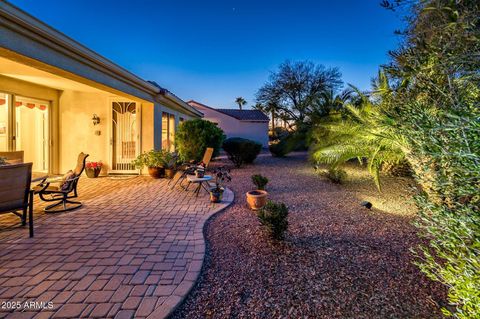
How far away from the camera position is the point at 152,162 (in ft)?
29.0

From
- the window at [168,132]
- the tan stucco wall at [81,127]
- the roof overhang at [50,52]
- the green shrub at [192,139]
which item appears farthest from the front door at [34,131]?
the green shrub at [192,139]

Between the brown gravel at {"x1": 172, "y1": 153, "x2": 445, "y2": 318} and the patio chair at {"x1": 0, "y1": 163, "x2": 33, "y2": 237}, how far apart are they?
2.97 meters

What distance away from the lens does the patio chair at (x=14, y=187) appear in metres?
3.46

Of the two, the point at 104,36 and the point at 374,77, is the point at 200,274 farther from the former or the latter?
the point at 104,36

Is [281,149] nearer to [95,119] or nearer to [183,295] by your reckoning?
[95,119]

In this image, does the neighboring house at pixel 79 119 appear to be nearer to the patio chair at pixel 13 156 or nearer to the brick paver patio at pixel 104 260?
the patio chair at pixel 13 156

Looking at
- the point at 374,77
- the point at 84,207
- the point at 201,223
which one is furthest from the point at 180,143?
the point at 374,77

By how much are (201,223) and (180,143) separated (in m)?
7.09

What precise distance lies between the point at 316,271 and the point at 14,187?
4510mm

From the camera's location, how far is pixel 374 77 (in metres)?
7.56

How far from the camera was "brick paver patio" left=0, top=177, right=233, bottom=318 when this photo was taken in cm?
234

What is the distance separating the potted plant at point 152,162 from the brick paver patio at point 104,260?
3294 millimetres

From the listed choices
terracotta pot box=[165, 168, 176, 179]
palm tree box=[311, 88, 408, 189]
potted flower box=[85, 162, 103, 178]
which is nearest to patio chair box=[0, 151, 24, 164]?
potted flower box=[85, 162, 103, 178]

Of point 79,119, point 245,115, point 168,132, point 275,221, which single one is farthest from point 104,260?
point 245,115
